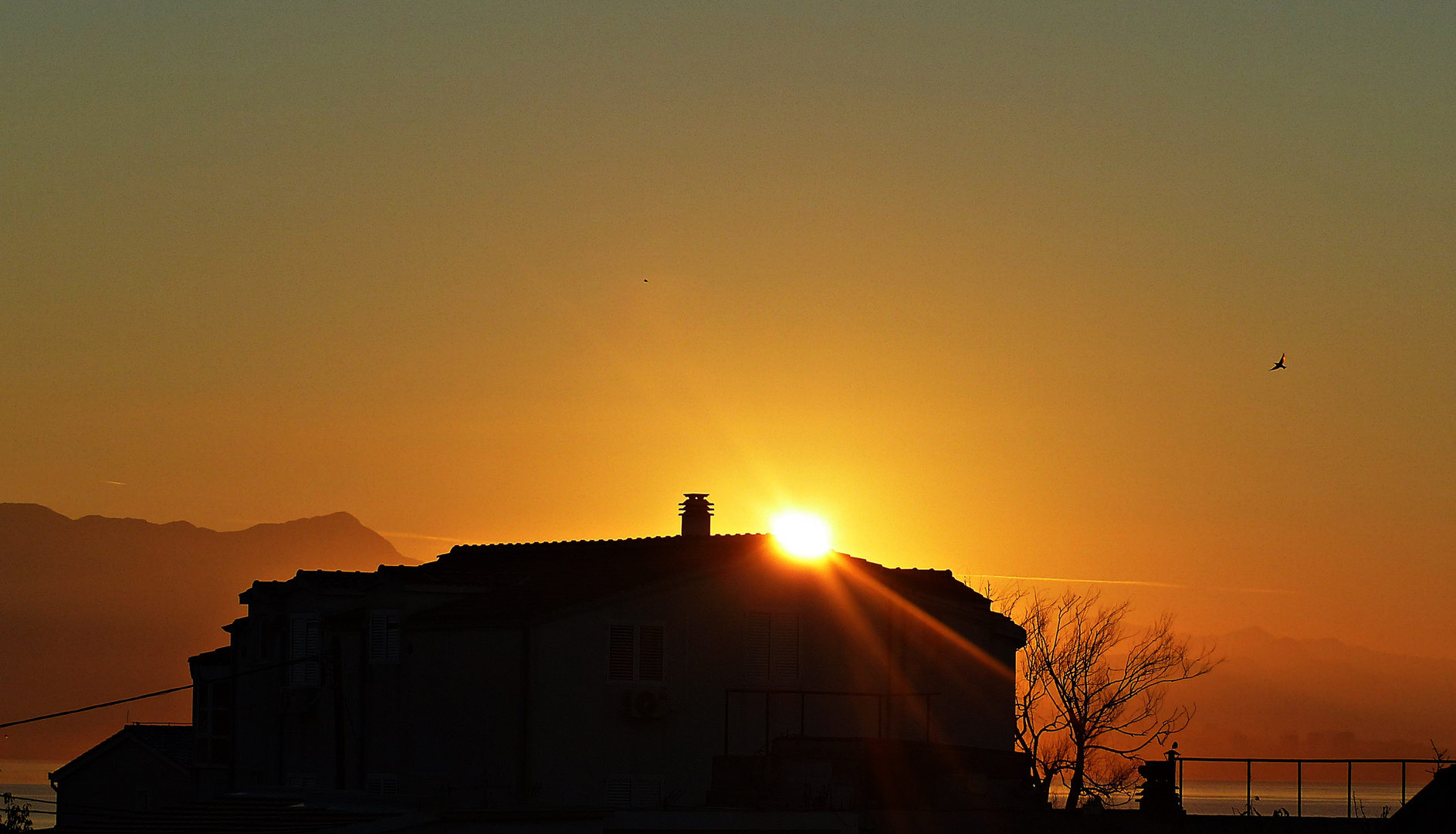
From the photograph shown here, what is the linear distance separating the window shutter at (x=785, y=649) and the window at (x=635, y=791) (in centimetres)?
458

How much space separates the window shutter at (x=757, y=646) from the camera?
45.2m

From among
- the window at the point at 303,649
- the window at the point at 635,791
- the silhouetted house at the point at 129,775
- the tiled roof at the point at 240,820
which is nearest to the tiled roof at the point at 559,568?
the window at the point at 303,649

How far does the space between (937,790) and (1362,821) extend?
446 inches

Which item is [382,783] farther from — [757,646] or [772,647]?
[772,647]

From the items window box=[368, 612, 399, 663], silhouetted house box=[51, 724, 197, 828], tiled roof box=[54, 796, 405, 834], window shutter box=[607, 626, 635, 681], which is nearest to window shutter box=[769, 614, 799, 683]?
window shutter box=[607, 626, 635, 681]

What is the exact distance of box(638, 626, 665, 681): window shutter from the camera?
4369 cm

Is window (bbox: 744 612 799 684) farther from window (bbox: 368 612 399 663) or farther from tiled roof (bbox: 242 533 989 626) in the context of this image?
window (bbox: 368 612 399 663)

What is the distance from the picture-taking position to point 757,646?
45406 mm

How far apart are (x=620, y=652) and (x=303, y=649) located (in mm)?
9302

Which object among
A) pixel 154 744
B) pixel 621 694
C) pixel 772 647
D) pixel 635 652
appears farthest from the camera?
pixel 154 744

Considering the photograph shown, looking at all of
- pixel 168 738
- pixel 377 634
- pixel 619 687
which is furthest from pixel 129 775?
pixel 619 687

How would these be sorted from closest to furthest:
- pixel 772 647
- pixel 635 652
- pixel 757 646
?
pixel 635 652
pixel 757 646
pixel 772 647

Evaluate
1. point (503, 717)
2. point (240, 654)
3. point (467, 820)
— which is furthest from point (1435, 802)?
point (240, 654)

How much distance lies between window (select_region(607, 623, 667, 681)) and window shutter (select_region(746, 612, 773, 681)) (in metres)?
2.53
